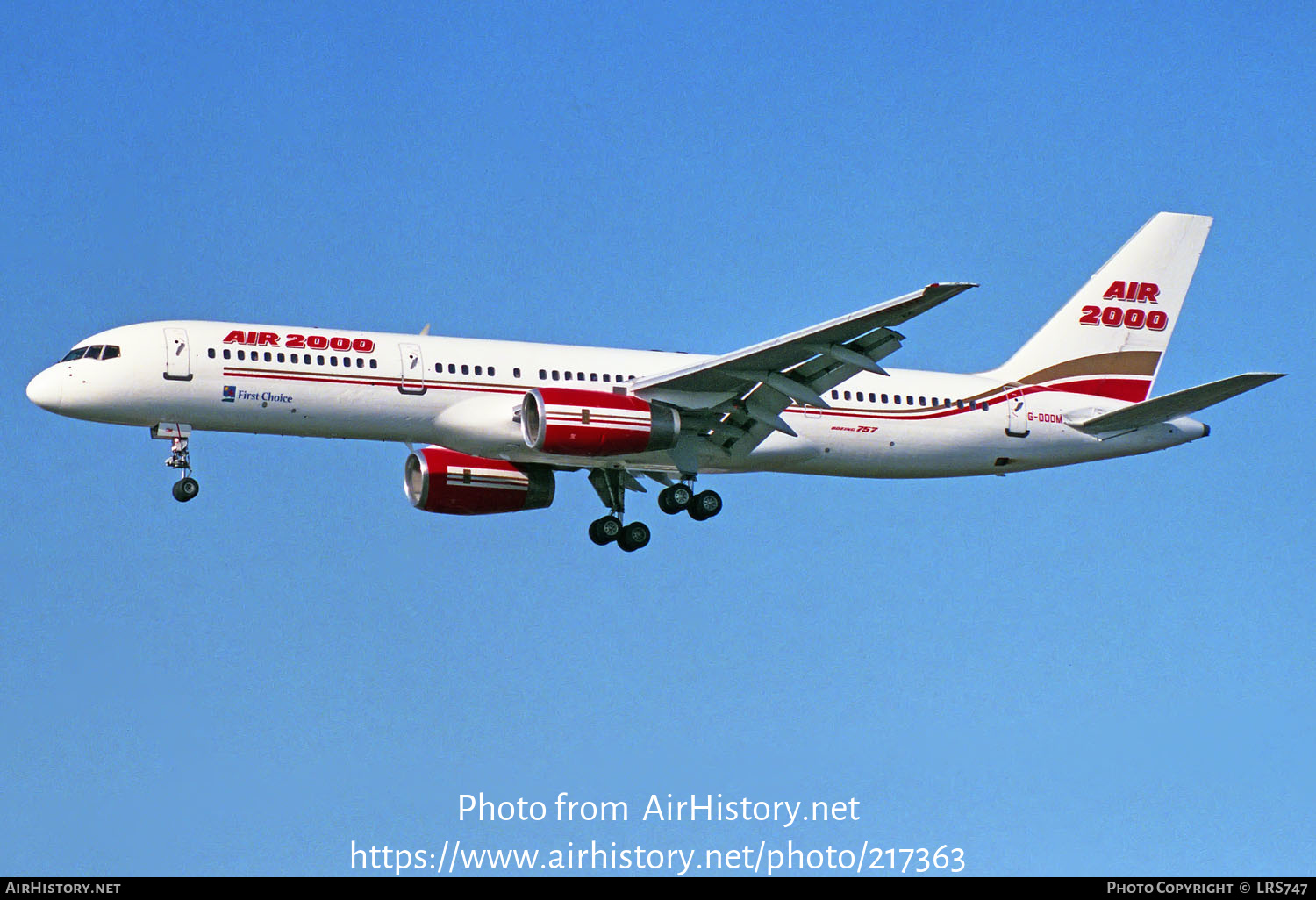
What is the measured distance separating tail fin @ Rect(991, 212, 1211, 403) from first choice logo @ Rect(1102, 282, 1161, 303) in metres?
0.02

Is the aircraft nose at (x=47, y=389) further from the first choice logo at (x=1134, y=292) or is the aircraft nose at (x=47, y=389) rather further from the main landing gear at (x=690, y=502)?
the first choice logo at (x=1134, y=292)

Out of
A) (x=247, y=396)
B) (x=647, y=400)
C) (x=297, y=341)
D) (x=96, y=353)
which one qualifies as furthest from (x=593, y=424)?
(x=96, y=353)

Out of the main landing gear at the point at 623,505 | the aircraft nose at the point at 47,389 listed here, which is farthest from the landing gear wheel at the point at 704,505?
the aircraft nose at the point at 47,389

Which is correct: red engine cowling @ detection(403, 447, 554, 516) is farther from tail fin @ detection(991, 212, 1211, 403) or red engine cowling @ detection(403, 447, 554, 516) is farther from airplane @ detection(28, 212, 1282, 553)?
tail fin @ detection(991, 212, 1211, 403)

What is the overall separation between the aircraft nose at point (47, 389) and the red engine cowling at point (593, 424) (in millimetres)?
9867

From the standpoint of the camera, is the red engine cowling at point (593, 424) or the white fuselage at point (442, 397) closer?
the white fuselage at point (442, 397)

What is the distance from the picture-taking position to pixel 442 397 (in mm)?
40375

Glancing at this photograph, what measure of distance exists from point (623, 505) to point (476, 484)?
359cm

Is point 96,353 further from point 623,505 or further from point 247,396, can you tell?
point 623,505

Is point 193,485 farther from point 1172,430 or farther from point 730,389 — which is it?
point 1172,430

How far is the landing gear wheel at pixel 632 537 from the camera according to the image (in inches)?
1724

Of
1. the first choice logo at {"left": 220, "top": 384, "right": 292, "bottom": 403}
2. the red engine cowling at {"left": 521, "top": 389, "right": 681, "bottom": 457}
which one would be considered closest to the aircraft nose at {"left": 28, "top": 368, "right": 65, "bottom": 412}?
the first choice logo at {"left": 220, "top": 384, "right": 292, "bottom": 403}

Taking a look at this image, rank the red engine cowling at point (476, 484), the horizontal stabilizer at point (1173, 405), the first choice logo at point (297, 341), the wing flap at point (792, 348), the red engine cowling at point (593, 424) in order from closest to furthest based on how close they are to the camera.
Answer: the wing flap at point (792, 348)
the horizontal stabilizer at point (1173, 405)
the red engine cowling at point (593, 424)
the first choice logo at point (297, 341)
the red engine cowling at point (476, 484)
